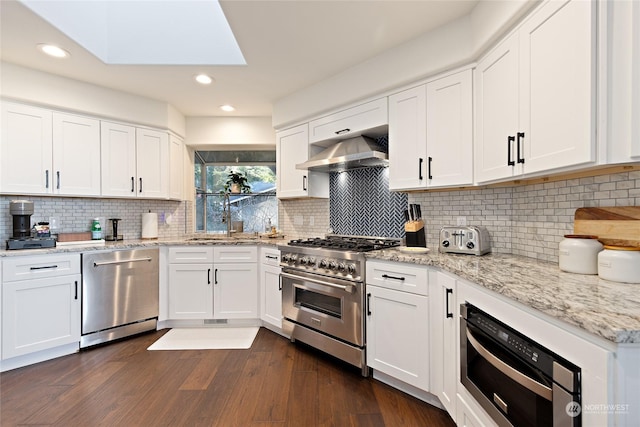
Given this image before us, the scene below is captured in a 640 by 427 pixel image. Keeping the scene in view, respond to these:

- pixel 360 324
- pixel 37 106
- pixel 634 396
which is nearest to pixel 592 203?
pixel 634 396

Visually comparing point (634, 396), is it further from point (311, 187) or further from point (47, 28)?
point (47, 28)

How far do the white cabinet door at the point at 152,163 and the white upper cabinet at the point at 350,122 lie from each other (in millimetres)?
1823

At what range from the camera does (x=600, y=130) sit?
1177 millimetres

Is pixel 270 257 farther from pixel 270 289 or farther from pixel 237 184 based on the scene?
pixel 237 184

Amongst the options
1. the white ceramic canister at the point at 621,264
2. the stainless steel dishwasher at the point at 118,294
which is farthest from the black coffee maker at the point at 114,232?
the white ceramic canister at the point at 621,264

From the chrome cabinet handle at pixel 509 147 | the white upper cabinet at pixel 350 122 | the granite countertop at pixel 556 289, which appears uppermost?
the white upper cabinet at pixel 350 122

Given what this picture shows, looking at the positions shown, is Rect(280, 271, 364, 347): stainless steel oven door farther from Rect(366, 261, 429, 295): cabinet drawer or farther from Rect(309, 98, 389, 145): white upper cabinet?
Rect(309, 98, 389, 145): white upper cabinet

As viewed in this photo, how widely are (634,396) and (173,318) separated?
349cm

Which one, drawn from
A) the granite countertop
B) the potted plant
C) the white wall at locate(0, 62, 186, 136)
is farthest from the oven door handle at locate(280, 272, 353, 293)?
the white wall at locate(0, 62, 186, 136)

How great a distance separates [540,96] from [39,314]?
3.83 meters

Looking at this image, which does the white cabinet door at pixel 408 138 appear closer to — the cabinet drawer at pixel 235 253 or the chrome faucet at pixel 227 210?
the cabinet drawer at pixel 235 253

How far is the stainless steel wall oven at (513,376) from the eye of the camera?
90 centimetres

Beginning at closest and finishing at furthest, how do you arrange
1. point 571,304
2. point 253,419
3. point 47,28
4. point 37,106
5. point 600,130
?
point 571,304 → point 600,130 → point 253,419 → point 47,28 → point 37,106

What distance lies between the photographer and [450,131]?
2186 millimetres
